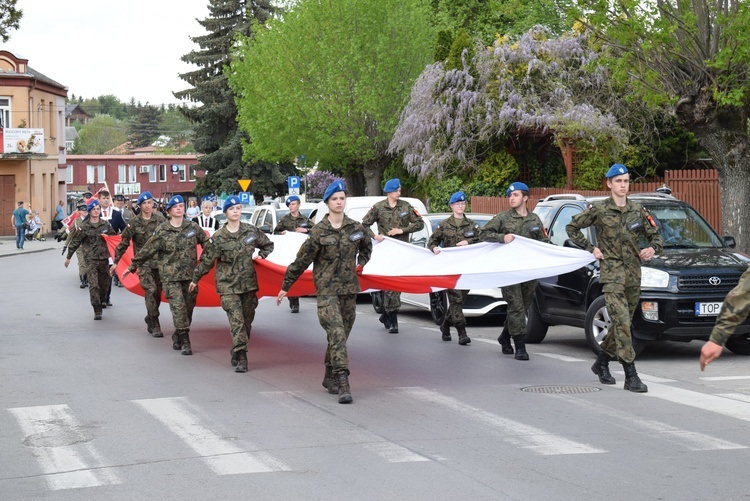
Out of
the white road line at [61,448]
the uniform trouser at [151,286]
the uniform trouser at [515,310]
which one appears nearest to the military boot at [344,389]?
the white road line at [61,448]

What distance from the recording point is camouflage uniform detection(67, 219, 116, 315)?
1797 centimetres

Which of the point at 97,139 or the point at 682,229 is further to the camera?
the point at 97,139

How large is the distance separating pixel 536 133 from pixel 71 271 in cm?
1405

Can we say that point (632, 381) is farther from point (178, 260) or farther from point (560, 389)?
point (178, 260)

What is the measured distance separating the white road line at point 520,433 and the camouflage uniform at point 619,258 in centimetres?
177

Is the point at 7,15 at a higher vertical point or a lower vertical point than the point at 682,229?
higher

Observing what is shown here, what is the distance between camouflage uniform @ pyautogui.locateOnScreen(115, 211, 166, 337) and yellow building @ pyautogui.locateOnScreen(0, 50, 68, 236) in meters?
47.0

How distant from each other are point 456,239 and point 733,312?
804 centimetres

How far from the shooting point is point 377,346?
14.1 meters

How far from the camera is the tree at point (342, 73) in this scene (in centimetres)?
4425

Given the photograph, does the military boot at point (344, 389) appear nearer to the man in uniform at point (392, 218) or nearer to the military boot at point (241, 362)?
the military boot at point (241, 362)

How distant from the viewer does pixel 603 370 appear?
36.1 ft

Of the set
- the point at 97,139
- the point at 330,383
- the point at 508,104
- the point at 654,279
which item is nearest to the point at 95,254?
the point at 330,383

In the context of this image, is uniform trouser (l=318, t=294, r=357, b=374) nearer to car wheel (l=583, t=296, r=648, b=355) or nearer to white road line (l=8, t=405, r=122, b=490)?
white road line (l=8, t=405, r=122, b=490)
